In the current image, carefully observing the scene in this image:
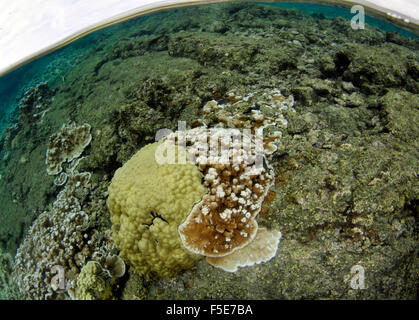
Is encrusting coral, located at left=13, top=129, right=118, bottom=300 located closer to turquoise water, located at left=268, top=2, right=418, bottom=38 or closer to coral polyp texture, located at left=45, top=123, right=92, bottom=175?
coral polyp texture, located at left=45, top=123, right=92, bottom=175

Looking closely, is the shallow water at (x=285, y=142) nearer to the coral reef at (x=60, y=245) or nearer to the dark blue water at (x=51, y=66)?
the coral reef at (x=60, y=245)

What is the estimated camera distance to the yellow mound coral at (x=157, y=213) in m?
2.61

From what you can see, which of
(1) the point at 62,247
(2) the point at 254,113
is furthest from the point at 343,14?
(1) the point at 62,247

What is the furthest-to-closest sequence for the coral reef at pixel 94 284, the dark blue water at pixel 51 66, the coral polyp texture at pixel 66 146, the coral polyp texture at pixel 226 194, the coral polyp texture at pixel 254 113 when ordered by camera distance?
the dark blue water at pixel 51 66 < the coral polyp texture at pixel 66 146 < the coral polyp texture at pixel 254 113 < the coral reef at pixel 94 284 < the coral polyp texture at pixel 226 194

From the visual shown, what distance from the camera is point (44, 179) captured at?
5.49m

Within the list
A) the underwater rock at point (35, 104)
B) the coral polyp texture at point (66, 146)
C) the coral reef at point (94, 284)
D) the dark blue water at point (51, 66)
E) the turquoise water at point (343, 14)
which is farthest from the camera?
the turquoise water at point (343, 14)

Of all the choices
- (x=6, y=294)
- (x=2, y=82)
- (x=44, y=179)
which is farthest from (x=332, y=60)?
(x=2, y=82)

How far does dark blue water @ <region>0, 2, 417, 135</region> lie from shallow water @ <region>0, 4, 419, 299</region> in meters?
1.99

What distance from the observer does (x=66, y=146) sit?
5473 mm

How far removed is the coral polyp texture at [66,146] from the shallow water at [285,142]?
24cm

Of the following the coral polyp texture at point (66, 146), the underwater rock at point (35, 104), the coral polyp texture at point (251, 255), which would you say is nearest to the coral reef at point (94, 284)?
the coral polyp texture at point (251, 255)

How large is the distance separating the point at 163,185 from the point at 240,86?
3.14 meters

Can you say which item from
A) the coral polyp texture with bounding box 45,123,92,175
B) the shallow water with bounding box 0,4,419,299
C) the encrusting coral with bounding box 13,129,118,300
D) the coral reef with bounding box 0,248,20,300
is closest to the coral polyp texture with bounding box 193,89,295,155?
the shallow water with bounding box 0,4,419,299
